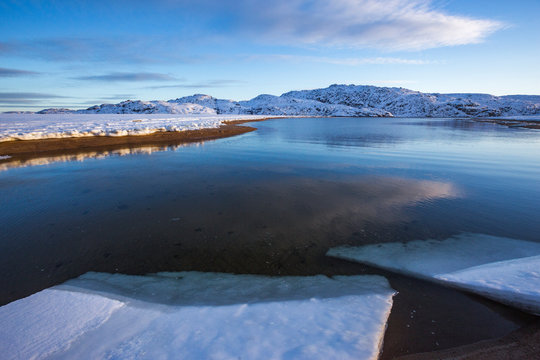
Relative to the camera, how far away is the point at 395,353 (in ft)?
11.1

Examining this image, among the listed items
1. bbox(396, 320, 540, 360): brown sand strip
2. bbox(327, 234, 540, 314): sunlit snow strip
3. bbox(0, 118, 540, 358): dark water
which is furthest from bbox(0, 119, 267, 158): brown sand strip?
bbox(396, 320, 540, 360): brown sand strip

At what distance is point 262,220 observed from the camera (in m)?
7.71

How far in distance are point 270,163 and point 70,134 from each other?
863 inches

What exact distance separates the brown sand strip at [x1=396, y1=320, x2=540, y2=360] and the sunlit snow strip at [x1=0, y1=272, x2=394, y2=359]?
775 millimetres

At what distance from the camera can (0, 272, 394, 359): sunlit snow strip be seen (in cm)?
331

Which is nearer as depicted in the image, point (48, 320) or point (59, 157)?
point (48, 320)

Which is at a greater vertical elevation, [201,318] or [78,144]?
[78,144]

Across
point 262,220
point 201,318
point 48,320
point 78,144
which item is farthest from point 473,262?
point 78,144

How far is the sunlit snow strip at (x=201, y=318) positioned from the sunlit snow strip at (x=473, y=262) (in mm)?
911

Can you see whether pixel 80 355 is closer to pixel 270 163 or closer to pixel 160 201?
pixel 160 201

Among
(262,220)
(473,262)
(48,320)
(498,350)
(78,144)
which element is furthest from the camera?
(78,144)

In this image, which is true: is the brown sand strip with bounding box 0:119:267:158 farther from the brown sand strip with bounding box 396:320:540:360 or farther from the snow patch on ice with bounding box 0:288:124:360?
the brown sand strip with bounding box 396:320:540:360

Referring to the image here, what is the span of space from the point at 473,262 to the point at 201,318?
587cm

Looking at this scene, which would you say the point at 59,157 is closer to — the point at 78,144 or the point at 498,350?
the point at 78,144
